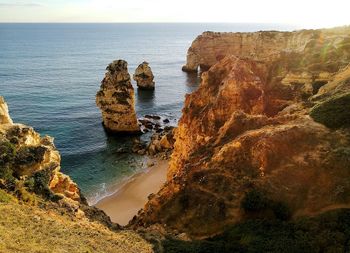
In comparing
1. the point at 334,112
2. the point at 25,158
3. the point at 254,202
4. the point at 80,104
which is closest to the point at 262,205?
the point at 254,202

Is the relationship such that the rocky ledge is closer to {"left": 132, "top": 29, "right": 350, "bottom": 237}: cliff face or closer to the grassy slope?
the grassy slope

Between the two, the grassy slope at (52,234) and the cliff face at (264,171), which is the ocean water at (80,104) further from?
the grassy slope at (52,234)

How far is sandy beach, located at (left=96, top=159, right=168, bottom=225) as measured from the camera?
45.0 metres

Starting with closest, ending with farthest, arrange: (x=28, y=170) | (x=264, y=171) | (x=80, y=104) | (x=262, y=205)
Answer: (x=262, y=205)
(x=28, y=170)
(x=264, y=171)
(x=80, y=104)

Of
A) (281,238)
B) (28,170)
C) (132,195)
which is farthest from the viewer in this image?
(132,195)

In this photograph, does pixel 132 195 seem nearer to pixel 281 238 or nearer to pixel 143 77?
pixel 281 238

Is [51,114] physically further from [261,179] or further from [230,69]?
[261,179]

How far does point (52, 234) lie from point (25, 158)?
7979 mm

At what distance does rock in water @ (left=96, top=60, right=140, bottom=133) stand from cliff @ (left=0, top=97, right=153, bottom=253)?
133 feet

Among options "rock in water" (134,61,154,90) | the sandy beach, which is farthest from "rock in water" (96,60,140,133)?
"rock in water" (134,61,154,90)

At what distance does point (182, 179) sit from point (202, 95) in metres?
15.5

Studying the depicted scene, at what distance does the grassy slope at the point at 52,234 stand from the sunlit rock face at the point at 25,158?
8.22ft

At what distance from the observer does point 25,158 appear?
27172mm

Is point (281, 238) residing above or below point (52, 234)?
below
